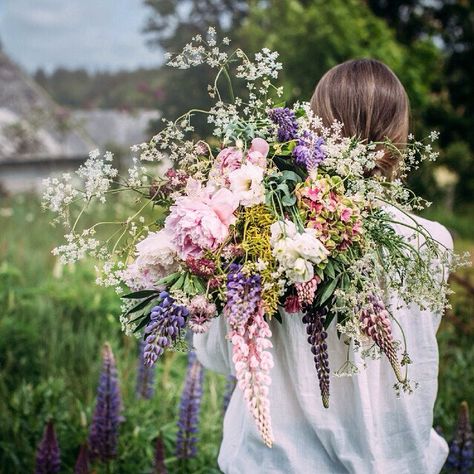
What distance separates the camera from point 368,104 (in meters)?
2.08

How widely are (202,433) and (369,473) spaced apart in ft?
6.75

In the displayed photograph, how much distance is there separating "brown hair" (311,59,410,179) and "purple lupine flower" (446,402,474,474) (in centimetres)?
152

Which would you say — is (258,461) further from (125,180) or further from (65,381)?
(65,381)

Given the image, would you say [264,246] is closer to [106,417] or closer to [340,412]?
[340,412]

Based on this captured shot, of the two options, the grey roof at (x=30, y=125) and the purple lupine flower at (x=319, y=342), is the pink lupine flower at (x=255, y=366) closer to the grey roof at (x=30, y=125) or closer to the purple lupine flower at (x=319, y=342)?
the purple lupine flower at (x=319, y=342)

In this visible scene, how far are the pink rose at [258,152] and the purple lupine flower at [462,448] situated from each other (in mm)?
1856

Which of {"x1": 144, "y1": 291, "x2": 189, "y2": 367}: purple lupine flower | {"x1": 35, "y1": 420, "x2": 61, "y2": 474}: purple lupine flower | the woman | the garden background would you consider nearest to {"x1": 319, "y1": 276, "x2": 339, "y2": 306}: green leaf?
the woman

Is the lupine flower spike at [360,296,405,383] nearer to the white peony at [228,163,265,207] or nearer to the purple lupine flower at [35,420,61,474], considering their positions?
the white peony at [228,163,265,207]

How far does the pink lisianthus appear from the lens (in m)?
1.66

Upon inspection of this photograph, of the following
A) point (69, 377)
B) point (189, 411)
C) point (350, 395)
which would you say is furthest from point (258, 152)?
point (69, 377)

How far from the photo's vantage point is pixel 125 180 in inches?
74.6

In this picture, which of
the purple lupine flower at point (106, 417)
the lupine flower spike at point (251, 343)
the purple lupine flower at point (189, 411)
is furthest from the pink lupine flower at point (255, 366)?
the purple lupine flower at point (106, 417)

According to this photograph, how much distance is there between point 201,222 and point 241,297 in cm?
21

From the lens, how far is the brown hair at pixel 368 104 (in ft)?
6.84
